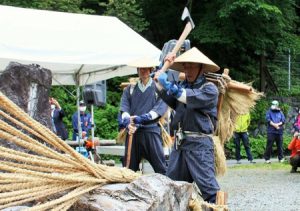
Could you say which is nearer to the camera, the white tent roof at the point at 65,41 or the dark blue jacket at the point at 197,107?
the dark blue jacket at the point at 197,107

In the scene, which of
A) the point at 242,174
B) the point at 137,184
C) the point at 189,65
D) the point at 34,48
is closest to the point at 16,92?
the point at 137,184

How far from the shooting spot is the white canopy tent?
7617 millimetres

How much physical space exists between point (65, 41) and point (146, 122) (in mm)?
2383

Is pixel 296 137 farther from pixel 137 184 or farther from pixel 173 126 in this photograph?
pixel 137 184

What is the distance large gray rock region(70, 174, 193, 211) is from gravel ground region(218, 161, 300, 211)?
558cm

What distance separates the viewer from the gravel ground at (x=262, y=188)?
8.37 m

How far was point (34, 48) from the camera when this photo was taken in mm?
7652

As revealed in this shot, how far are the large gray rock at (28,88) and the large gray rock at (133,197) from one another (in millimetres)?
984

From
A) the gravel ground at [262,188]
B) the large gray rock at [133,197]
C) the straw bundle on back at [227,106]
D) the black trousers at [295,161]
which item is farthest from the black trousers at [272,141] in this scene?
the large gray rock at [133,197]

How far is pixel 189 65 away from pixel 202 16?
1707cm

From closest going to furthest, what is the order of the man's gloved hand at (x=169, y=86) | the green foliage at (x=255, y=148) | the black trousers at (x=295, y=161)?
the man's gloved hand at (x=169, y=86), the black trousers at (x=295, y=161), the green foliage at (x=255, y=148)

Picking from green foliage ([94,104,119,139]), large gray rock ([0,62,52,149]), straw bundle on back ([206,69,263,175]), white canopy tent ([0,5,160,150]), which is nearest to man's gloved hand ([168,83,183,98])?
straw bundle on back ([206,69,263,175])

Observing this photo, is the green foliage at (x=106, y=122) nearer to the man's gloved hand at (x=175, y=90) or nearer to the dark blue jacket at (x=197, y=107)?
the dark blue jacket at (x=197, y=107)

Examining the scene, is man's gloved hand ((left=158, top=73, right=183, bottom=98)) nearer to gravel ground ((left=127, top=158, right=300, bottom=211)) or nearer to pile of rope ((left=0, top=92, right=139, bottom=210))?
pile of rope ((left=0, top=92, right=139, bottom=210))
